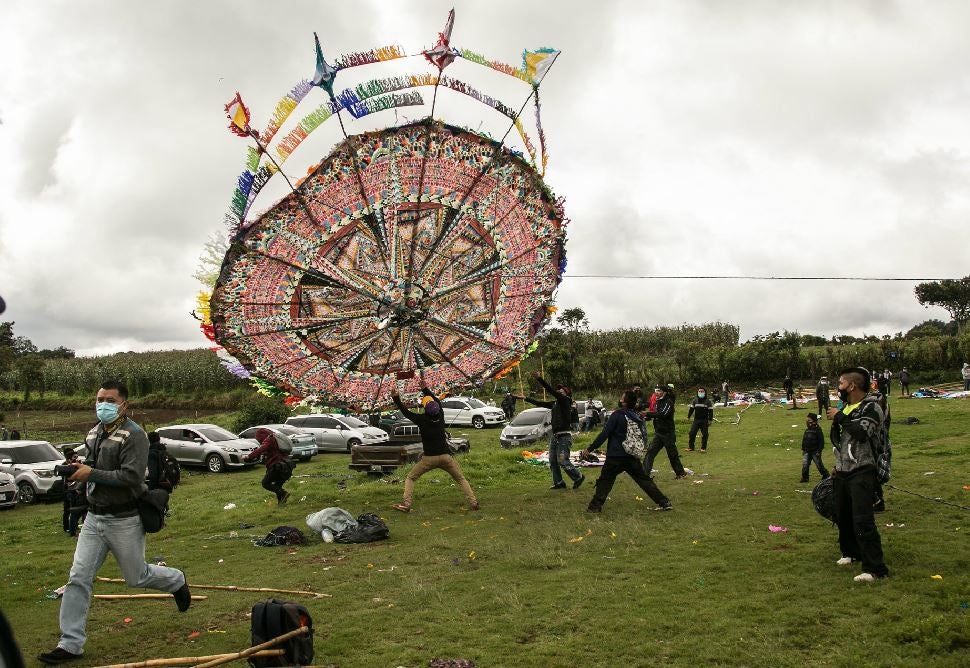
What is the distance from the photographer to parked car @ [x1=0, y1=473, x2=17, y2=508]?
18438 mm

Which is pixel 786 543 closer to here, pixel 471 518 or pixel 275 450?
pixel 471 518

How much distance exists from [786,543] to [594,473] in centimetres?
926

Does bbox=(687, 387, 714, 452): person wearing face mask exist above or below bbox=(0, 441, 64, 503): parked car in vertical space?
above

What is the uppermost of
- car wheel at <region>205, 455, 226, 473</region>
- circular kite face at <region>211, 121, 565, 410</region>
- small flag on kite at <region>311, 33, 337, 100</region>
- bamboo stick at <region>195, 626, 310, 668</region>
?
small flag on kite at <region>311, 33, 337, 100</region>

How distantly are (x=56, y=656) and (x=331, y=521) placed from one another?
528 cm

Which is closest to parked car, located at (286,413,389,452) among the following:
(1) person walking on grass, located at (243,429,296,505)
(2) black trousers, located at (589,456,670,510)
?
(1) person walking on grass, located at (243,429,296,505)

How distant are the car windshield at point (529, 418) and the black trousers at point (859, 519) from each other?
20.4 meters

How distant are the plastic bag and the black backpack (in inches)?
219

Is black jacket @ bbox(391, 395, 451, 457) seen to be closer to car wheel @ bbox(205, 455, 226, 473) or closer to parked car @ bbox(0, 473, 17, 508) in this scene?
parked car @ bbox(0, 473, 17, 508)

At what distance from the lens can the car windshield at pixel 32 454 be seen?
66.6 ft

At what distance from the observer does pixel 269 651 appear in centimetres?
516

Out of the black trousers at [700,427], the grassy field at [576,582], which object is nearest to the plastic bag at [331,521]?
the grassy field at [576,582]

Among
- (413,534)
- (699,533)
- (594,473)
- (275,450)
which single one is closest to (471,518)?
(413,534)

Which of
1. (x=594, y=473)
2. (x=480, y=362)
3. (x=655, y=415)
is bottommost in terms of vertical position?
(x=594, y=473)
